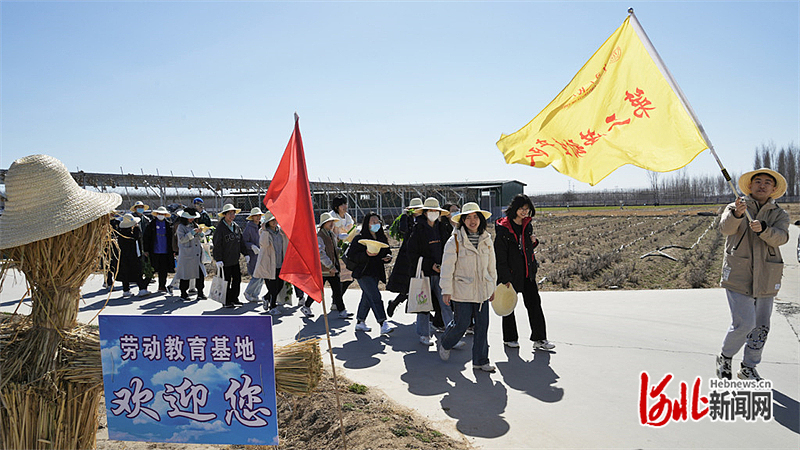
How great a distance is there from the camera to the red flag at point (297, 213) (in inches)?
125

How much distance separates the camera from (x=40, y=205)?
2.66m

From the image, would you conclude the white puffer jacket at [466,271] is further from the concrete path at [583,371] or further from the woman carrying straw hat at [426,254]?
the woman carrying straw hat at [426,254]

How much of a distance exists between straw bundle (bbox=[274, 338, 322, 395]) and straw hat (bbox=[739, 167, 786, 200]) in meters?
3.94

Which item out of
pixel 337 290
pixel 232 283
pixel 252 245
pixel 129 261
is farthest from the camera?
pixel 129 261

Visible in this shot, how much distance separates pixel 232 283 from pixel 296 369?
20.6 ft

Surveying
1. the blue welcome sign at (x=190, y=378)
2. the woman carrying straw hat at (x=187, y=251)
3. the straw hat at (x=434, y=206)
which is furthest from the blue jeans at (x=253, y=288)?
the blue welcome sign at (x=190, y=378)

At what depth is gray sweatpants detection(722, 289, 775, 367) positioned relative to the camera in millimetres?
4168

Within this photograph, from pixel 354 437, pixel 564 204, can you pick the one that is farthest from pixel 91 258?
pixel 564 204

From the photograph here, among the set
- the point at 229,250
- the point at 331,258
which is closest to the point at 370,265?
the point at 331,258

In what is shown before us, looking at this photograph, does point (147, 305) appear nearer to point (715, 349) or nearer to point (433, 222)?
point (433, 222)

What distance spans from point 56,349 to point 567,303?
6.96 meters

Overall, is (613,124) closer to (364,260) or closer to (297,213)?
(297,213)

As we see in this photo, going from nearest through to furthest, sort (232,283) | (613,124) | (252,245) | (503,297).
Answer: (613,124)
(503,297)
(232,283)
(252,245)

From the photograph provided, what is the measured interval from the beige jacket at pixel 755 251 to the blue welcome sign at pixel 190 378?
3.81 m
